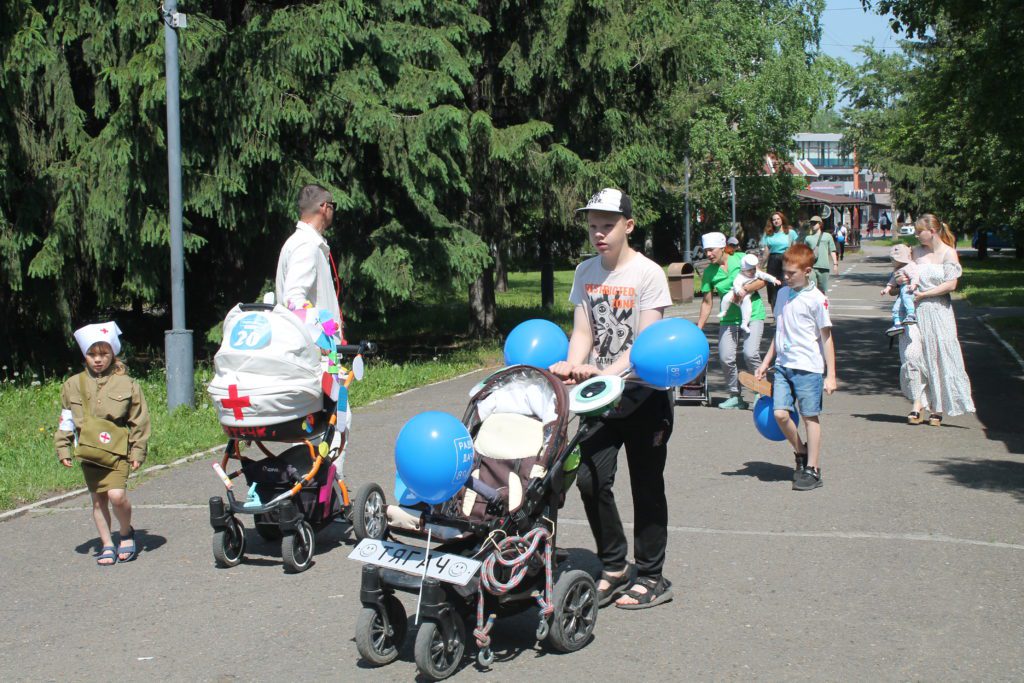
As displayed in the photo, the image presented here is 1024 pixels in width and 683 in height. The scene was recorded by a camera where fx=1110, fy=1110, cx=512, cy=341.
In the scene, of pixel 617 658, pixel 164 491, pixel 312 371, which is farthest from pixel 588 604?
pixel 164 491

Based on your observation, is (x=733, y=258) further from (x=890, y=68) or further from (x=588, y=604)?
(x=890, y=68)

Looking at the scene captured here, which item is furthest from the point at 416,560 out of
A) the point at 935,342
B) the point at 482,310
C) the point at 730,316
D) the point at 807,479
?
the point at 482,310

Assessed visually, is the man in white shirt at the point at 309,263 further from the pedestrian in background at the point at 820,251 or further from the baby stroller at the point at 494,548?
the pedestrian in background at the point at 820,251

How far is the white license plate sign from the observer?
183 inches

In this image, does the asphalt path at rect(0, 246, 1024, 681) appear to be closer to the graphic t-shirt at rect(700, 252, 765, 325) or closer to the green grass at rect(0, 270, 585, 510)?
the green grass at rect(0, 270, 585, 510)

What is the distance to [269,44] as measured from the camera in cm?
1438

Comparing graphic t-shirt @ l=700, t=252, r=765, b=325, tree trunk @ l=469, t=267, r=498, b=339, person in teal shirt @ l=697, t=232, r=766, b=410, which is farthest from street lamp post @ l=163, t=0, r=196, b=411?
tree trunk @ l=469, t=267, r=498, b=339

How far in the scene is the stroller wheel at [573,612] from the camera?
503cm

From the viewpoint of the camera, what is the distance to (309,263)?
6.93 meters

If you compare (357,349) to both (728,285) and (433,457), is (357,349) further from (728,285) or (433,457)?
(728,285)

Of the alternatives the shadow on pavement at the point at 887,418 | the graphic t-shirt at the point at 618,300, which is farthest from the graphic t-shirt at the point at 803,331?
the shadow on pavement at the point at 887,418

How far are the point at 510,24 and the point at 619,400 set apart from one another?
51.1 feet

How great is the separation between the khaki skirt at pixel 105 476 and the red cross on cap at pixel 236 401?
89cm

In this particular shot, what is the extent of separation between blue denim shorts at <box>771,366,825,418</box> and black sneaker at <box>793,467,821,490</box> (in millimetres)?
424
